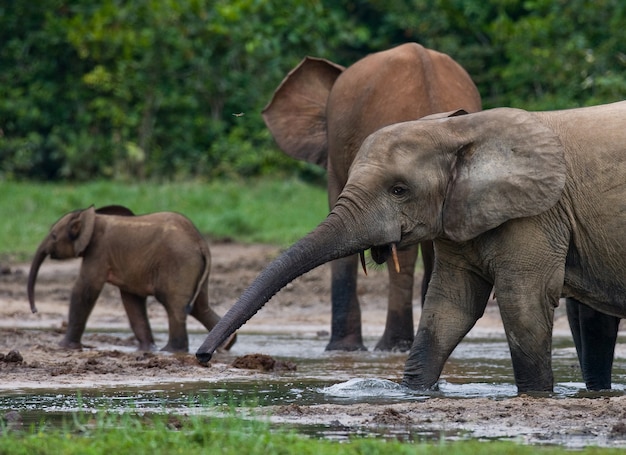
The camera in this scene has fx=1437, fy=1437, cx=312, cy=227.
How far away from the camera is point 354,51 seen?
73.4ft

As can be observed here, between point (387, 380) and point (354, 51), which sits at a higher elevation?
point (354, 51)

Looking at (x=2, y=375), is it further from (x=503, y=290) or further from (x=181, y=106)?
(x=181, y=106)

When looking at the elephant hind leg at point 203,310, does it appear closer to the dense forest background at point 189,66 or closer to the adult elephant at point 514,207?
the adult elephant at point 514,207

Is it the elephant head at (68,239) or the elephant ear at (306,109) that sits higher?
the elephant ear at (306,109)

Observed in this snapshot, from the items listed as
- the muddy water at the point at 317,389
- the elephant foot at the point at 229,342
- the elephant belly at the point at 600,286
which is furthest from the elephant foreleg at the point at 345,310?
the elephant belly at the point at 600,286

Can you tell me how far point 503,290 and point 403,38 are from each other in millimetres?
15615

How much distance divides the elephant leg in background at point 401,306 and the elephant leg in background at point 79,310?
2.14 m

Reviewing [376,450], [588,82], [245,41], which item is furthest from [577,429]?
[245,41]

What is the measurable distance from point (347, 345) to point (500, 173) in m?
3.29

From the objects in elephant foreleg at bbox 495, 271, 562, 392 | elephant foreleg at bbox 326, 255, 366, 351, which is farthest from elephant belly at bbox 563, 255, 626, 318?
elephant foreleg at bbox 326, 255, 366, 351

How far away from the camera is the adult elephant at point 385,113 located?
9.80 m

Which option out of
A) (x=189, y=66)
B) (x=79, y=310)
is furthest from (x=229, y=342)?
(x=189, y=66)

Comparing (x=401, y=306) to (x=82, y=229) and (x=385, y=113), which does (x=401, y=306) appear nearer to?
(x=385, y=113)

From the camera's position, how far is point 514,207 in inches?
284
